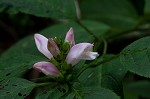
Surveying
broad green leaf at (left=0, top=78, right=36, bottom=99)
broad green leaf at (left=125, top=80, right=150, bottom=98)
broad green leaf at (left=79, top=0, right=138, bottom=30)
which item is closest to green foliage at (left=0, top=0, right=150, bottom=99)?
broad green leaf at (left=0, top=78, right=36, bottom=99)

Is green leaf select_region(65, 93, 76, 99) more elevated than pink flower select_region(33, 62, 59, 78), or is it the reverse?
pink flower select_region(33, 62, 59, 78)

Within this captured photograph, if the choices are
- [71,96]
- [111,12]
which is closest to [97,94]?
[71,96]

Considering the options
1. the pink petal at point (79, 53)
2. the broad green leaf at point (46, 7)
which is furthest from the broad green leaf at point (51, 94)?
the broad green leaf at point (46, 7)

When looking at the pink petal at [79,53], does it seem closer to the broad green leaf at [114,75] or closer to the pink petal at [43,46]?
the pink petal at [43,46]

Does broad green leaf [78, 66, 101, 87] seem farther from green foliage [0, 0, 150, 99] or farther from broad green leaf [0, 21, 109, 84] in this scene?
broad green leaf [0, 21, 109, 84]

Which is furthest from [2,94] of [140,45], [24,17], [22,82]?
[24,17]

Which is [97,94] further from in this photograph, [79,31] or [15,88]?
[79,31]

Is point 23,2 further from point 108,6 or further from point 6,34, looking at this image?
point 6,34
